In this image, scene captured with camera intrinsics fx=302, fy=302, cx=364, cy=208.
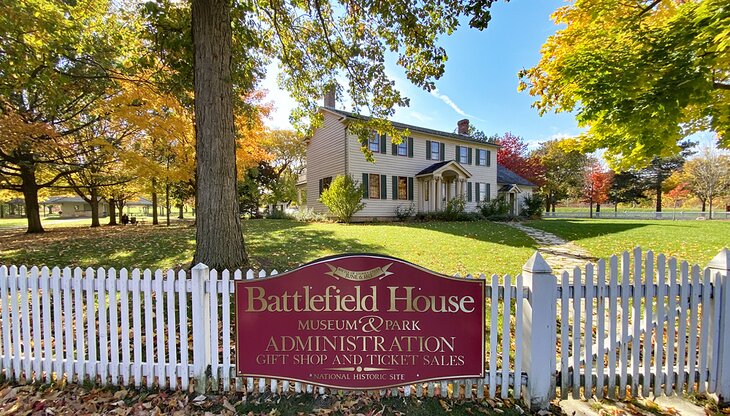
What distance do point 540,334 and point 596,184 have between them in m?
47.6

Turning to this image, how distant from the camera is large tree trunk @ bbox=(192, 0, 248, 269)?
15.8ft

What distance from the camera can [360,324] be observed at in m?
2.55

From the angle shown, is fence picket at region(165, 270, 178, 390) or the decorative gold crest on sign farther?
fence picket at region(165, 270, 178, 390)

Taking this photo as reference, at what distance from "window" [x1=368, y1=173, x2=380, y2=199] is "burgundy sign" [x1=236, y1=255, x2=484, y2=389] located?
Result: 17219mm

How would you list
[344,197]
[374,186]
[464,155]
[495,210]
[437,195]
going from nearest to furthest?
[344,197], [374,186], [437,195], [495,210], [464,155]

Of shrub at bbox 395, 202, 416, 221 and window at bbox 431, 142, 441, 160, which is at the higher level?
window at bbox 431, 142, 441, 160

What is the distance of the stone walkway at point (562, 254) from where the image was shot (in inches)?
273

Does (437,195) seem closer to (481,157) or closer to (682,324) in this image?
(481,157)

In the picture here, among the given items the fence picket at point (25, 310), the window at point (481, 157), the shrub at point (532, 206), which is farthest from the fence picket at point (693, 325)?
the shrub at point (532, 206)

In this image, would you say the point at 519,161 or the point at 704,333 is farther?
the point at 519,161

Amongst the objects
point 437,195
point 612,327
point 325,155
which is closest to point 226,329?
point 612,327

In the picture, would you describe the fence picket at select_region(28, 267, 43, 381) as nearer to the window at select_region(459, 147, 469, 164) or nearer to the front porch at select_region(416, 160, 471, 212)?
the front porch at select_region(416, 160, 471, 212)

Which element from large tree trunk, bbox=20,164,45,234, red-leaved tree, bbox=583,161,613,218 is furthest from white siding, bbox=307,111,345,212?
red-leaved tree, bbox=583,161,613,218

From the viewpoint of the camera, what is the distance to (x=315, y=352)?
2.56 meters
